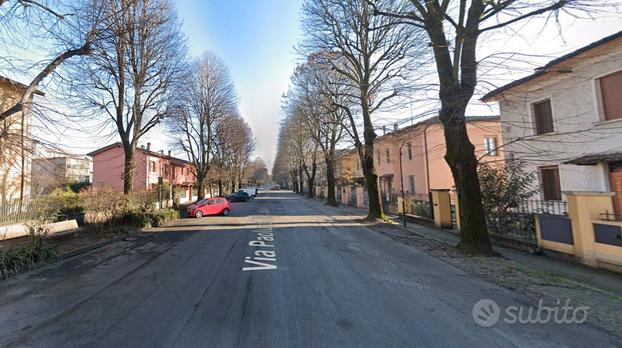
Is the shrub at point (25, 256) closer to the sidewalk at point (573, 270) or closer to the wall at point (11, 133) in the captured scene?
the wall at point (11, 133)

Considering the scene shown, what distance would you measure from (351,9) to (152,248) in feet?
45.3

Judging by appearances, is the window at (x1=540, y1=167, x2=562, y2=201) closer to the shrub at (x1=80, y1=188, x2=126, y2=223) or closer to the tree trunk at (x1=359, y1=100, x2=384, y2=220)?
the tree trunk at (x1=359, y1=100, x2=384, y2=220)

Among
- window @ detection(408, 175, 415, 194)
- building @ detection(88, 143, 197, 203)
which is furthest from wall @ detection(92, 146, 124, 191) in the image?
window @ detection(408, 175, 415, 194)

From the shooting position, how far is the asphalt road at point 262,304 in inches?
138

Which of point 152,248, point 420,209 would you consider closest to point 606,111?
point 420,209

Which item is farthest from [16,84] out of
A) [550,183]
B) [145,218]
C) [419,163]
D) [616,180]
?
[419,163]

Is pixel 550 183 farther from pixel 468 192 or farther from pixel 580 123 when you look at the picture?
pixel 468 192

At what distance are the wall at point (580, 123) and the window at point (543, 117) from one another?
42 centimetres

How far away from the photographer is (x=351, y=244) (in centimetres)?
990

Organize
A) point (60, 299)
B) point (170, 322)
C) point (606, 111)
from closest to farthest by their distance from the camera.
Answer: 1. point (170, 322)
2. point (60, 299)
3. point (606, 111)

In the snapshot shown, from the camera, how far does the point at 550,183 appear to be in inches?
559

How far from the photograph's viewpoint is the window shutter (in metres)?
10.8

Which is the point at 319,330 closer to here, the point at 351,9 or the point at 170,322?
the point at 170,322

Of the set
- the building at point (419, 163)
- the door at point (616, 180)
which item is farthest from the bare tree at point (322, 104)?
the door at point (616, 180)
